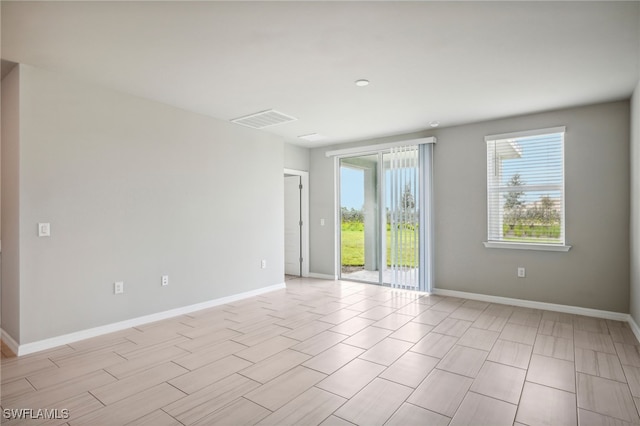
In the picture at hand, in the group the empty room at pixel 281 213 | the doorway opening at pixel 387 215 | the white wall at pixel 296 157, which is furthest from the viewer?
the white wall at pixel 296 157

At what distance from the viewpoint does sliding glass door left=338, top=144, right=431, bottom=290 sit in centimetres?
558

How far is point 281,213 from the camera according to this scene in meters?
5.99

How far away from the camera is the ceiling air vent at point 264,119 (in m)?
4.59

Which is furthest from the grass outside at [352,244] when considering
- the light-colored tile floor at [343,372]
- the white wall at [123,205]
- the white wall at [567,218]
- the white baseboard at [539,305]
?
the light-colored tile floor at [343,372]

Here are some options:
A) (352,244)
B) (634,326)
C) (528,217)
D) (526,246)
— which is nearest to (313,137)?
(352,244)

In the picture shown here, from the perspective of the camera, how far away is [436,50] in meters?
2.82

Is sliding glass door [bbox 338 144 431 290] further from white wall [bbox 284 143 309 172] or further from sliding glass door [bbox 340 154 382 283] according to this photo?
white wall [bbox 284 143 309 172]

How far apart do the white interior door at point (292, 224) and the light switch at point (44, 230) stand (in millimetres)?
4399

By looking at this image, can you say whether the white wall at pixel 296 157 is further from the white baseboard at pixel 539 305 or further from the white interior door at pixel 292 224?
the white baseboard at pixel 539 305

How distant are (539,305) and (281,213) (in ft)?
13.2

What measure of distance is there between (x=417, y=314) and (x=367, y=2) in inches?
139

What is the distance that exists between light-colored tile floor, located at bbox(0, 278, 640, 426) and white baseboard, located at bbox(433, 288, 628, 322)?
233 mm

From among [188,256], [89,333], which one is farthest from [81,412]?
[188,256]

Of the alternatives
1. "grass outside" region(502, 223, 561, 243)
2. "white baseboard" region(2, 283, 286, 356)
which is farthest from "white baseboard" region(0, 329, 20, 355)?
"grass outside" region(502, 223, 561, 243)
